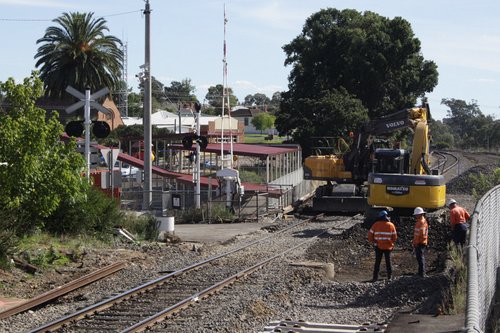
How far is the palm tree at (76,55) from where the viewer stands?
54.5 metres

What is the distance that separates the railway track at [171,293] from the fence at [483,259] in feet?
15.6

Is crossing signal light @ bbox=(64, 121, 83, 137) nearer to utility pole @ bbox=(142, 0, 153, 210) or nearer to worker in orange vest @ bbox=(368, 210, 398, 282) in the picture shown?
utility pole @ bbox=(142, 0, 153, 210)

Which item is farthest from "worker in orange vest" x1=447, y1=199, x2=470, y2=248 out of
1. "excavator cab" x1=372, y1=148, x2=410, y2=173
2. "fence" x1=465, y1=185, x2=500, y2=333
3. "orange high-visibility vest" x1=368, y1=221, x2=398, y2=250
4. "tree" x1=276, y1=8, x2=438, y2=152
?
"tree" x1=276, y1=8, x2=438, y2=152

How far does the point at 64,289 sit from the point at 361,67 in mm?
58068

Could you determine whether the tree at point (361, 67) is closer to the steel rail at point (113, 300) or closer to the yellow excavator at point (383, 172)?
the yellow excavator at point (383, 172)

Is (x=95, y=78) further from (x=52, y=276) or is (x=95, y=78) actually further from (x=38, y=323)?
(x=38, y=323)

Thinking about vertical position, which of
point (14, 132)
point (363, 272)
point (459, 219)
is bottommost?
point (363, 272)

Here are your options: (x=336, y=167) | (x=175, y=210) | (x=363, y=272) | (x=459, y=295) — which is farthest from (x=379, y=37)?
(x=459, y=295)

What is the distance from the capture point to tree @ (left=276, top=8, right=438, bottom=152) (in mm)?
71625

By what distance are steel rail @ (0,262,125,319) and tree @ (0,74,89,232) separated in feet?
8.99

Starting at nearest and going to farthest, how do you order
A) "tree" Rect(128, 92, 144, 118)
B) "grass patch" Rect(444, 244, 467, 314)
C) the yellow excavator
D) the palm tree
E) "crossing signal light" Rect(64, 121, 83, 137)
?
"grass patch" Rect(444, 244, 467, 314) < "crossing signal light" Rect(64, 121, 83, 137) < the yellow excavator < the palm tree < "tree" Rect(128, 92, 144, 118)

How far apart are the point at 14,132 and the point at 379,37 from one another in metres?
55.0

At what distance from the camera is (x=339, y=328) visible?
13.0 metres

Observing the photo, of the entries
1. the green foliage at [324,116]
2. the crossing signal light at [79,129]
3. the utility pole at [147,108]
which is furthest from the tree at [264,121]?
the crossing signal light at [79,129]
